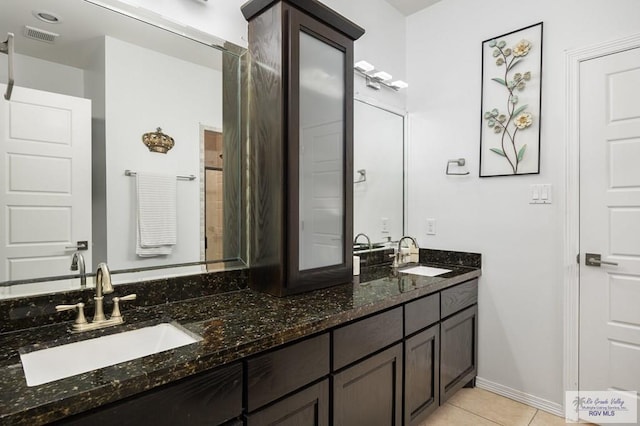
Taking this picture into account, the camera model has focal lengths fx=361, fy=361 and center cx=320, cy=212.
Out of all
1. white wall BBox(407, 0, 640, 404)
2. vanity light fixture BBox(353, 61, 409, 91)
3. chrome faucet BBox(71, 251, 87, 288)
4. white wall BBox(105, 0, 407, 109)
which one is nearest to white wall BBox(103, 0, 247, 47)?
white wall BBox(105, 0, 407, 109)

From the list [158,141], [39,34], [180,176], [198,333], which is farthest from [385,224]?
[39,34]

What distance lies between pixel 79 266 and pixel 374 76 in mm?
2178

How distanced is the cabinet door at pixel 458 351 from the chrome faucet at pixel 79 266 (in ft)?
6.12

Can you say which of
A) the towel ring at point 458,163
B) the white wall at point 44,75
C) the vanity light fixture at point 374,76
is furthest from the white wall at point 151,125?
the towel ring at point 458,163

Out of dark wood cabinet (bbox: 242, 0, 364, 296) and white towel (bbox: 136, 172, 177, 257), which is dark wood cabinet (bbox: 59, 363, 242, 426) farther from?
white towel (bbox: 136, 172, 177, 257)

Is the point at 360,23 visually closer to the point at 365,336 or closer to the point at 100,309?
the point at 365,336

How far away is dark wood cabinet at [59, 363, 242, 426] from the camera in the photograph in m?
0.88

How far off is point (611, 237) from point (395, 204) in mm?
1376

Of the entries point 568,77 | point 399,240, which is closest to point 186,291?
point 399,240

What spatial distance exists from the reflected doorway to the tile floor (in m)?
1.64

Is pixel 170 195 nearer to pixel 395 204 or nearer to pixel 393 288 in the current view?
pixel 393 288

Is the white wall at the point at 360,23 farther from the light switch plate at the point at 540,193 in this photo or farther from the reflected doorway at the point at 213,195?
the light switch plate at the point at 540,193

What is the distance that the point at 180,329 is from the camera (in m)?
1.28

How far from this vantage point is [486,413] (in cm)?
230
